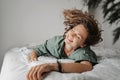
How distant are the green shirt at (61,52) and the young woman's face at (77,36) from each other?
48 millimetres

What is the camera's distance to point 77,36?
1.31 metres


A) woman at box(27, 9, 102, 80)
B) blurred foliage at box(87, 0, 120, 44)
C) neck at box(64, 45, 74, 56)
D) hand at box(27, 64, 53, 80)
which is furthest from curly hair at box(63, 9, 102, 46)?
blurred foliage at box(87, 0, 120, 44)

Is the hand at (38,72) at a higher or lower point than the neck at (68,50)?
lower

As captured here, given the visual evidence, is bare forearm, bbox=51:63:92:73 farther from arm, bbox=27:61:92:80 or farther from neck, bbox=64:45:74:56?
neck, bbox=64:45:74:56

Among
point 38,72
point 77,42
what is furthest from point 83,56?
point 38,72

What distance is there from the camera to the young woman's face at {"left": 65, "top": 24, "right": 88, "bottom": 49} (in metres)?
1.31

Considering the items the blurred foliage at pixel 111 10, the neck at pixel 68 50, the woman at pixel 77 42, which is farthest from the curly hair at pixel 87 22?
the blurred foliage at pixel 111 10

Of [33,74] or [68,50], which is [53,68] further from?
[68,50]

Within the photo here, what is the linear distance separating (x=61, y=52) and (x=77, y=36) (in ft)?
0.53

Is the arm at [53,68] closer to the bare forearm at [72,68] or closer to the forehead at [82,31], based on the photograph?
the bare forearm at [72,68]

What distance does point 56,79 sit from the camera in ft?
3.16

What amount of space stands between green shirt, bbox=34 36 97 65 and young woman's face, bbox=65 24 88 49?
5cm

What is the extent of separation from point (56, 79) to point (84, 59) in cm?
34

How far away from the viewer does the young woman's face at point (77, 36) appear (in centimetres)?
131
